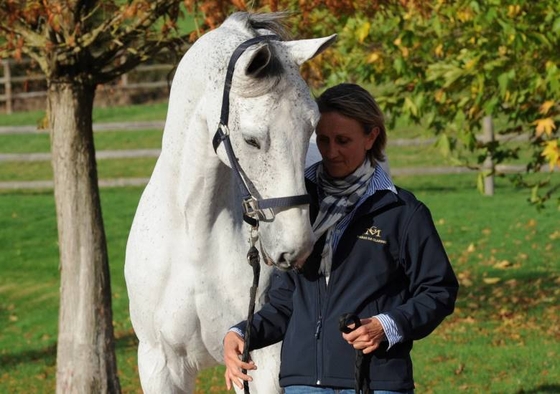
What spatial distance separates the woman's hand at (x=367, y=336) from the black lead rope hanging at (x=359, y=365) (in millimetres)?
18

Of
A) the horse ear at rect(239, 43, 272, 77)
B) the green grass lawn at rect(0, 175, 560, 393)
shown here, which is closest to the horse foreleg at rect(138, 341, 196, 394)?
the horse ear at rect(239, 43, 272, 77)

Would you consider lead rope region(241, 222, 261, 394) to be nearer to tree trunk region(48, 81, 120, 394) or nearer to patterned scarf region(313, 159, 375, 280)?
patterned scarf region(313, 159, 375, 280)

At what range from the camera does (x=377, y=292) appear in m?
3.12

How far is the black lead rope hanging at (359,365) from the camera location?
9.66 ft

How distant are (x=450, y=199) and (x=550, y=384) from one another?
8.93 metres

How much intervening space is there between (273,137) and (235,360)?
69 cm

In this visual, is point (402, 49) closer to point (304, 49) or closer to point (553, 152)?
point (553, 152)

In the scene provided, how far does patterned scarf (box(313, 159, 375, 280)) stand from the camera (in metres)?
3.16

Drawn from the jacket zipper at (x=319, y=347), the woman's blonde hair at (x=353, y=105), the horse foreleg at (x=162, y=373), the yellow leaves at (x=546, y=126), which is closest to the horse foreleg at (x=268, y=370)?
the horse foreleg at (x=162, y=373)

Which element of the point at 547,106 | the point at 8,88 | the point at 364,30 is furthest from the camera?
the point at 8,88

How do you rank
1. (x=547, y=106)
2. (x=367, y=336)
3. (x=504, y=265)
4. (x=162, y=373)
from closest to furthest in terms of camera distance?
(x=367, y=336) → (x=162, y=373) → (x=547, y=106) → (x=504, y=265)

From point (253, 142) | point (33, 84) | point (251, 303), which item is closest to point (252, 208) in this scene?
point (253, 142)

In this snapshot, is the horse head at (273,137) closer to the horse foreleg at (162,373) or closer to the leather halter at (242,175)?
the leather halter at (242,175)

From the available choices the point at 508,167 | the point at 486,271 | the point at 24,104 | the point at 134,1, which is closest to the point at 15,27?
the point at 134,1
